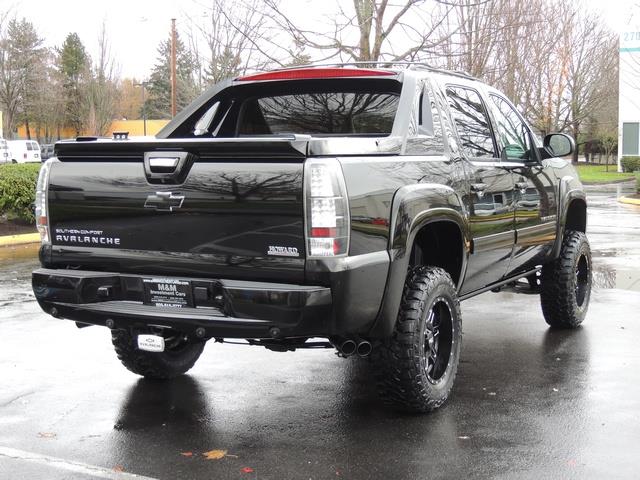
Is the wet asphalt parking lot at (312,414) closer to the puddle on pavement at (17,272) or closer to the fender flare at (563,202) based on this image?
the fender flare at (563,202)

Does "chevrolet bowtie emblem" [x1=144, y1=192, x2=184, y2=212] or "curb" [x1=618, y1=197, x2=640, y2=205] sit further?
"curb" [x1=618, y1=197, x2=640, y2=205]

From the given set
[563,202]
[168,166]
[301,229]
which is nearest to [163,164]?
[168,166]

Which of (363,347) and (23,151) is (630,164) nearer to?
(23,151)

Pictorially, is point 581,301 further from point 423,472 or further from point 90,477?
point 90,477

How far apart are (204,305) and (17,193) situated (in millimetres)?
11972

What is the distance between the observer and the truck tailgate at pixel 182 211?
4.20 meters

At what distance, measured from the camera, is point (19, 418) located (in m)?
4.98

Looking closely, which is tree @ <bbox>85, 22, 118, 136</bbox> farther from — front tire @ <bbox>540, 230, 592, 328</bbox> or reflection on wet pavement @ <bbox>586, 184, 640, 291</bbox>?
front tire @ <bbox>540, 230, 592, 328</bbox>

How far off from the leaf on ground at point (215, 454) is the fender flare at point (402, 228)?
3.21ft

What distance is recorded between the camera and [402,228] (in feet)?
15.0

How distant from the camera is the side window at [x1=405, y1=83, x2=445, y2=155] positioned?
509cm

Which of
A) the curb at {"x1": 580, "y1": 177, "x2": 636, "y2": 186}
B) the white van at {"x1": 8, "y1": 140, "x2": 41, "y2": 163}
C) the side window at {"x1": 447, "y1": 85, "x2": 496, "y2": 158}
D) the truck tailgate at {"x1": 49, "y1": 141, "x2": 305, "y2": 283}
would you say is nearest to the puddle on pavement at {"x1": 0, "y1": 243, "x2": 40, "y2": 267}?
the truck tailgate at {"x1": 49, "y1": 141, "x2": 305, "y2": 283}

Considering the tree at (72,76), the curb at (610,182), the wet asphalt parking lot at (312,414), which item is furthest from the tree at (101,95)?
the wet asphalt parking lot at (312,414)

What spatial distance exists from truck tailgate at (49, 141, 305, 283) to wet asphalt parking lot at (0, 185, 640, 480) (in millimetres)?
920
